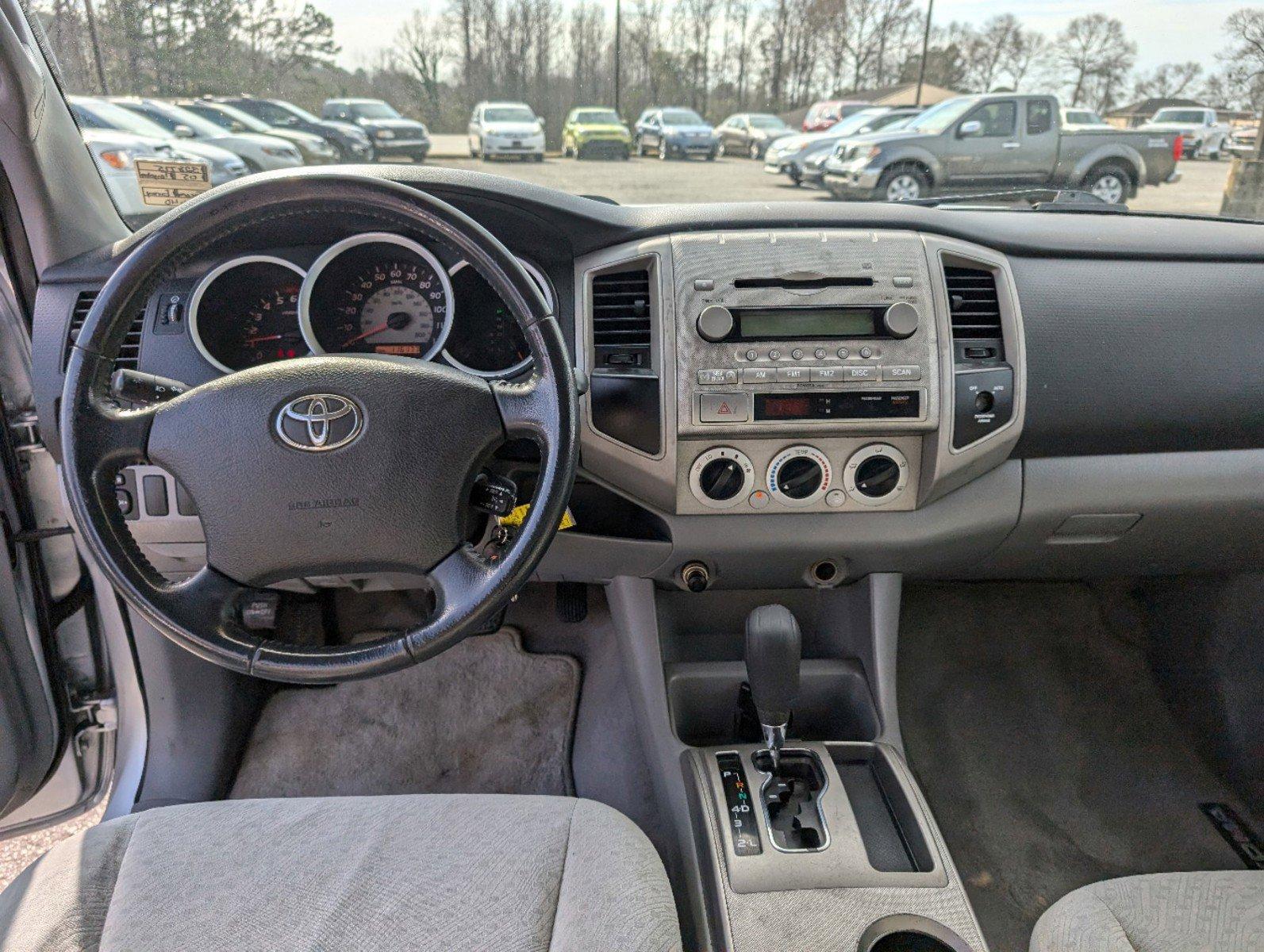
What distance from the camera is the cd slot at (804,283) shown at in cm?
166

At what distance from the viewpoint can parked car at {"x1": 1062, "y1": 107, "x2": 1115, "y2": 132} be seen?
212cm

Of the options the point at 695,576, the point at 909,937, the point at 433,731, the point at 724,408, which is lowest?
the point at 433,731

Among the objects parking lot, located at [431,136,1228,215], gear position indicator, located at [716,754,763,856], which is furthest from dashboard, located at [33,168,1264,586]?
gear position indicator, located at [716,754,763,856]

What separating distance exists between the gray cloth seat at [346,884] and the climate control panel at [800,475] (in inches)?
24.7

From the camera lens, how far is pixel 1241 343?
184 cm

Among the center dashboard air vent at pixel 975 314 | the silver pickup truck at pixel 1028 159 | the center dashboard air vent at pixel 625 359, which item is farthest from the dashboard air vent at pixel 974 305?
the center dashboard air vent at pixel 625 359

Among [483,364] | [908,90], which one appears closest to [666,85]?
[908,90]

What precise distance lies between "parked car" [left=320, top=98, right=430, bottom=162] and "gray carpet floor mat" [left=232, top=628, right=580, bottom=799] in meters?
1.13

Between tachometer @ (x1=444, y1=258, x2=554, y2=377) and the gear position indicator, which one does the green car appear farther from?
the gear position indicator

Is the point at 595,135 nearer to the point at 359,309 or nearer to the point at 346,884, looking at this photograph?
the point at 359,309

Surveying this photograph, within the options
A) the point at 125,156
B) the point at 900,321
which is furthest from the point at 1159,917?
the point at 125,156

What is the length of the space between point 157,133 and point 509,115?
739 mm

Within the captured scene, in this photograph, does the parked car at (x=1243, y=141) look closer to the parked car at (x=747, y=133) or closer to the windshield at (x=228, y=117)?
the parked car at (x=747, y=133)

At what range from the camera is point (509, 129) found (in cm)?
211
